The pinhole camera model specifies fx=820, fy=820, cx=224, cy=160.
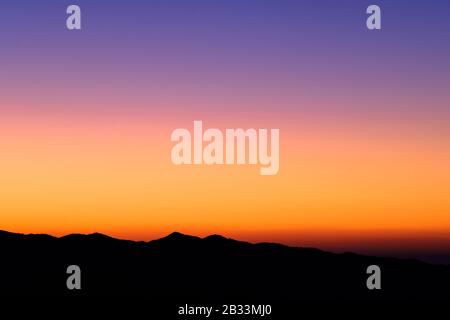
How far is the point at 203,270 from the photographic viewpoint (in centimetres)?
14138

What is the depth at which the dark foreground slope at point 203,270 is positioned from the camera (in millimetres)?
118625

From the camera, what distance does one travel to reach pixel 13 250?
5197 inches

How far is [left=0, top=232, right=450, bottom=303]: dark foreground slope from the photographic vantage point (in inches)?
4670

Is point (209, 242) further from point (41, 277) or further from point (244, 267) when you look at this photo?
point (41, 277)

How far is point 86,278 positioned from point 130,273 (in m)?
8.79

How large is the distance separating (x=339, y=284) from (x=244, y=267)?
17.7 metres

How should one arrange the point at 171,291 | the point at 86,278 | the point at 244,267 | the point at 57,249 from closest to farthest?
the point at 171,291
the point at 86,278
the point at 57,249
the point at 244,267

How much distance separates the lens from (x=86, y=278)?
124250mm
